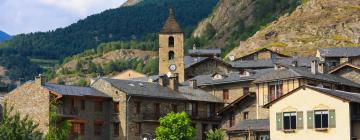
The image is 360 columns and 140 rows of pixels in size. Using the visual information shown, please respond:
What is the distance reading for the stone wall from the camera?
95.3 metres

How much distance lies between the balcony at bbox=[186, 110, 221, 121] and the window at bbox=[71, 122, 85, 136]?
12466 millimetres

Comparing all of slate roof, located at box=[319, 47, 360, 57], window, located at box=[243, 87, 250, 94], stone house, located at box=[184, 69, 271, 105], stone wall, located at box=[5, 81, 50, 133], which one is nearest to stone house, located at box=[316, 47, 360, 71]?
slate roof, located at box=[319, 47, 360, 57]

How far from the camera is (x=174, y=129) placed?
90.8 metres

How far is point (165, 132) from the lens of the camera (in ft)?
300

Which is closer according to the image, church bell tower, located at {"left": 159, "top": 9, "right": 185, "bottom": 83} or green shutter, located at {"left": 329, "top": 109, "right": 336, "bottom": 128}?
green shutter, located at {"left": 329, "top": 109, "right": 336, "bottom": 128}

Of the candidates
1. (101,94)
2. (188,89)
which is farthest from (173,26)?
(101,94)

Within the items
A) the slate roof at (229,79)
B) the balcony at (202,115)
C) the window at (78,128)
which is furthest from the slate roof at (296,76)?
the window at (78,128)

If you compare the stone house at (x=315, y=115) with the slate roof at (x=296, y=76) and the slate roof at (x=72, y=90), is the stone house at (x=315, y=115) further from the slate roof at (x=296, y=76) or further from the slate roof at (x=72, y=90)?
the slate roof at (x=72, y=90)

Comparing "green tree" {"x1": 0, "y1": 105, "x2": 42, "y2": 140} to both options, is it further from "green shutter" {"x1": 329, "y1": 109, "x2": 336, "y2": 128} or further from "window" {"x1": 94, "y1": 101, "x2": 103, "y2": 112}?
"window" {"x1": 94, "y1": 101, "x2": 103, "y2": 112}

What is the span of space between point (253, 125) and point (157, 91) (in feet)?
49.4

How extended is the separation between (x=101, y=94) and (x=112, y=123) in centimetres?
314

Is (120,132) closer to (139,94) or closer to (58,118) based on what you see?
(139,94)

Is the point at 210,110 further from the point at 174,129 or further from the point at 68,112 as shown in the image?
the point at 68,112

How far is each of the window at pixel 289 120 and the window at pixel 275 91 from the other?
1184 cm
